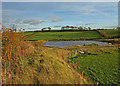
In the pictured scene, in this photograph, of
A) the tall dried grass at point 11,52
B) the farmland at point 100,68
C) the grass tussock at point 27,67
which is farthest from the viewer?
the farmland at point 100,68

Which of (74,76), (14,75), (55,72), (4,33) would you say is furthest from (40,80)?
(4,33)

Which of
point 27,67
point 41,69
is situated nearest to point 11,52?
point 27,67

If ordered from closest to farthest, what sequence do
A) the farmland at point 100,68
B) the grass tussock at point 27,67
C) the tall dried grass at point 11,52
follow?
the grass tussock at point 27,67, the tall dried grass at point 11,52, the farmland at point 100,68

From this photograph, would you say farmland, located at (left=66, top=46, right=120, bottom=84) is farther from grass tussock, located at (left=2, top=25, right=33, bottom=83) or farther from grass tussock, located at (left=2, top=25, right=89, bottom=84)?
grass tussock, located at (left=2, top=25, right=33, bottom=83)

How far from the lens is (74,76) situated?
3.99m

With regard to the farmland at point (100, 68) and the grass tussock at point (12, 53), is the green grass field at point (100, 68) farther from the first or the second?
the grass tussock at point (12, 53)

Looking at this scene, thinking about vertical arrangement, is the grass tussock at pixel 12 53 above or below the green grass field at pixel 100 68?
above

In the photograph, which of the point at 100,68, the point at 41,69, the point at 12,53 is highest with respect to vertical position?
the point at 12,53

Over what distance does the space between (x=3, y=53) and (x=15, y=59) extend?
512mm

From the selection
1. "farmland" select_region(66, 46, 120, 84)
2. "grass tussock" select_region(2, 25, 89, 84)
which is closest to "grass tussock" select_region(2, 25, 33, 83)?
"grass tussock" select_region(2, 25, 89, 84)

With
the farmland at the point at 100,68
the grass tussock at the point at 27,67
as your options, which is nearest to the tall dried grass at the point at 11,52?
the grass tussock at the point at 27,67

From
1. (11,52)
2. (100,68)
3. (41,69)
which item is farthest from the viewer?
(100,68)

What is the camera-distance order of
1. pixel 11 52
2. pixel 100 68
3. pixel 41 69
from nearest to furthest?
1. pixel 41 69
2. pixel 11 52
3. pixel 100 68

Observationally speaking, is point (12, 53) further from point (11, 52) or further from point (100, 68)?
point (100, 68)
